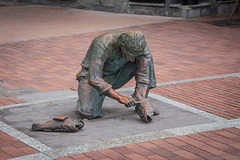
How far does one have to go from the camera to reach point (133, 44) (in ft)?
16.2

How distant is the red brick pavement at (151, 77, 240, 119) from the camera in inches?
231

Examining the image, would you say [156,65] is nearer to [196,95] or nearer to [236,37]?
[196,95]

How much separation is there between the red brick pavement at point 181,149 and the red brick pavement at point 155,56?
98.6 inches

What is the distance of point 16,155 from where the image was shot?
4340 millimetres

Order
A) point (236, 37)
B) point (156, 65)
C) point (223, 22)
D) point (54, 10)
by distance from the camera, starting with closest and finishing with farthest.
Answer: point (156, 65)
point (236, 37)
point (223, 22)
point (54, 10)

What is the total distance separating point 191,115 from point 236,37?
618 cm

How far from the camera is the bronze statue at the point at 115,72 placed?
5.05 meters

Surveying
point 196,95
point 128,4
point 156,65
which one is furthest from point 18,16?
point 196,95

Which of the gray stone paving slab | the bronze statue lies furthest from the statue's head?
the gray stone paving slab

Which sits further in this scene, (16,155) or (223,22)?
(223,22)

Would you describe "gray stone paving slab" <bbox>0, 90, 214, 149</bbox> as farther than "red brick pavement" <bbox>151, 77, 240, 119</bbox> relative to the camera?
No

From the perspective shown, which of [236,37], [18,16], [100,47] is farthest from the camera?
[18,16]

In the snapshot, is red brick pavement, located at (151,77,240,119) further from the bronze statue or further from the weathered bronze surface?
the weathered bronze surface

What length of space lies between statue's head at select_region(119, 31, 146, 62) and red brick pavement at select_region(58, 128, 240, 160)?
3.23ft
